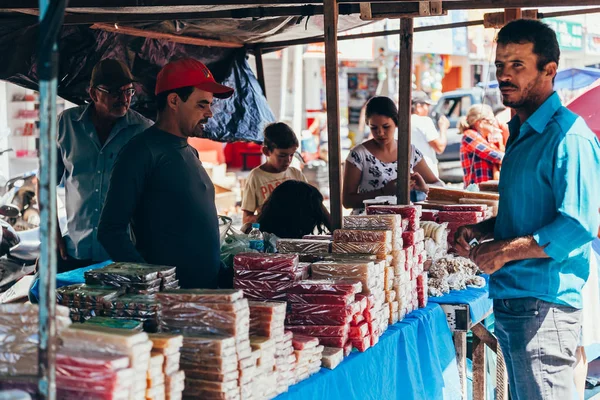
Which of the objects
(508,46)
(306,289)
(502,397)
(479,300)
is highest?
(508,46)

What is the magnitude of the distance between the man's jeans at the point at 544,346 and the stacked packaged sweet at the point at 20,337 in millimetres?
1816

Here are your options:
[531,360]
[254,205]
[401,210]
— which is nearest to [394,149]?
[254,205]

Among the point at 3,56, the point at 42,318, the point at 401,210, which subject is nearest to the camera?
the point at 42,318

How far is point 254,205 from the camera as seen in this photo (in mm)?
6082

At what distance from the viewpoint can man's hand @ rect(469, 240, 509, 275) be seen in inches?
121

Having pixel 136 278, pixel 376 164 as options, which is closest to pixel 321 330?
pixel 136 278

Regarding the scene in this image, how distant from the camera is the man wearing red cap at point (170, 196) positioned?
346cm

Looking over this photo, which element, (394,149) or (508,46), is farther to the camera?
(394,149)

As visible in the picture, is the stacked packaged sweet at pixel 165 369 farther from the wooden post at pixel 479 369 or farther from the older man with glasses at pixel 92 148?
the wooden post at pixel 479 369

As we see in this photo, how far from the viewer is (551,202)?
3.04m

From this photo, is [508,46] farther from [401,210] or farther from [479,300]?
[479,300]

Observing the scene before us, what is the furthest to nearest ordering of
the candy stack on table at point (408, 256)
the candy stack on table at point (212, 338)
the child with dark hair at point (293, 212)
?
the child with dark hair at point (293, 212), the candy stack on table at point (408, 256), the candy stack on table at point (212, 338)

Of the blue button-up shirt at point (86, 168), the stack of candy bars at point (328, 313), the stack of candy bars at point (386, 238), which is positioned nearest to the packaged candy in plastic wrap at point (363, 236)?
the stack of candy bars at point (386, 238)

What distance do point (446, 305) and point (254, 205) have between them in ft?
7.34
